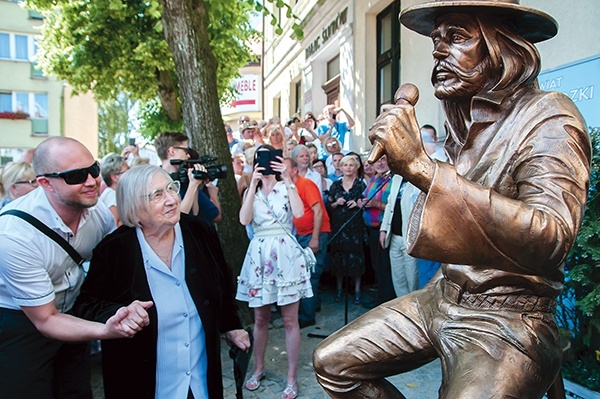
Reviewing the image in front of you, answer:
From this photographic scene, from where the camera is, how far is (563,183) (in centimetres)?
143

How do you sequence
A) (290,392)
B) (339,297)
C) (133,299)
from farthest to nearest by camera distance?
1. (339,297)
2. (290,392)
3. (133,299)

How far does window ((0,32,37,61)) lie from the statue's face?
31.2 m

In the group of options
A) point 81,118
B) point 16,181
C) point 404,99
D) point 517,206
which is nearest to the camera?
point 517,206

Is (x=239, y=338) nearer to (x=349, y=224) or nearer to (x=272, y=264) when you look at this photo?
(x=272, y=264)

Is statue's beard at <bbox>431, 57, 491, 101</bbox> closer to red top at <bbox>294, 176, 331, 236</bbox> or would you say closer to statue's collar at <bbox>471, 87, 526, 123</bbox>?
statue's collar at <bbox>471, 87, 526, 123</bbox>

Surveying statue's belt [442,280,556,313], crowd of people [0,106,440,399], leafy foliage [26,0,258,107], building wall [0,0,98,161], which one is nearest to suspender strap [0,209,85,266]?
crowd of people [0,106,440,399]

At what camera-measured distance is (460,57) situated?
1738 millimetres

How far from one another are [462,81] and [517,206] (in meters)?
0.60

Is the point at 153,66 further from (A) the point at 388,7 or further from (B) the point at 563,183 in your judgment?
(B) the point at 563,183

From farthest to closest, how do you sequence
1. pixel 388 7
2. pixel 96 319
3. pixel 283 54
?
pixel 283 54, pixel 388 7, pixel 96 319

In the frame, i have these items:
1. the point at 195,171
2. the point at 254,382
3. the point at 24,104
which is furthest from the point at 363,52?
the point at 24,104

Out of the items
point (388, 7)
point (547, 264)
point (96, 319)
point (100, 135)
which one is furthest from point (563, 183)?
point (100, 135)

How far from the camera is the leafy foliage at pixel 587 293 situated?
3.01 metres

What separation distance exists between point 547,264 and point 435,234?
34 centimetres
